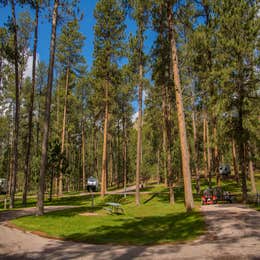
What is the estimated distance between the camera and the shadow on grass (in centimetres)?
736

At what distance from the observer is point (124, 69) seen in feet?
70.9

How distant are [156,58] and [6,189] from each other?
35.2 metres

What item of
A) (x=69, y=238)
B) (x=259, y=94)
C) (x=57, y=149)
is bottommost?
(x=69, y=238)

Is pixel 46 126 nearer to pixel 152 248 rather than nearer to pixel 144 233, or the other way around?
pixel 144 233

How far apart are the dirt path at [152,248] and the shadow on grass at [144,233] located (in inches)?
20.8

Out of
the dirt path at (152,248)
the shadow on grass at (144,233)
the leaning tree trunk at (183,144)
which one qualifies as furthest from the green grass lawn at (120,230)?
the leaning tree trunk at (183,144)

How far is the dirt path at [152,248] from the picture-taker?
216 inches

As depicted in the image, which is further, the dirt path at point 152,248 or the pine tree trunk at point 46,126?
the pine tree trunk at point 46,126

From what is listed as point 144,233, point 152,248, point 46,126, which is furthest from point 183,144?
point 152,248

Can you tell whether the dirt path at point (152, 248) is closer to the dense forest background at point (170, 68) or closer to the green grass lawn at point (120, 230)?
the green grass lawn at point (120, 230)

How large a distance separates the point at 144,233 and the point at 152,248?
2.15 m

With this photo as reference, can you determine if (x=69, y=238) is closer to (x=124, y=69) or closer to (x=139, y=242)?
(x=139, y=242)

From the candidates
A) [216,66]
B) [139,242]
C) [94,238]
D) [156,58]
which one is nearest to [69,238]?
[94,238]

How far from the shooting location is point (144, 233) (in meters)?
8.41
